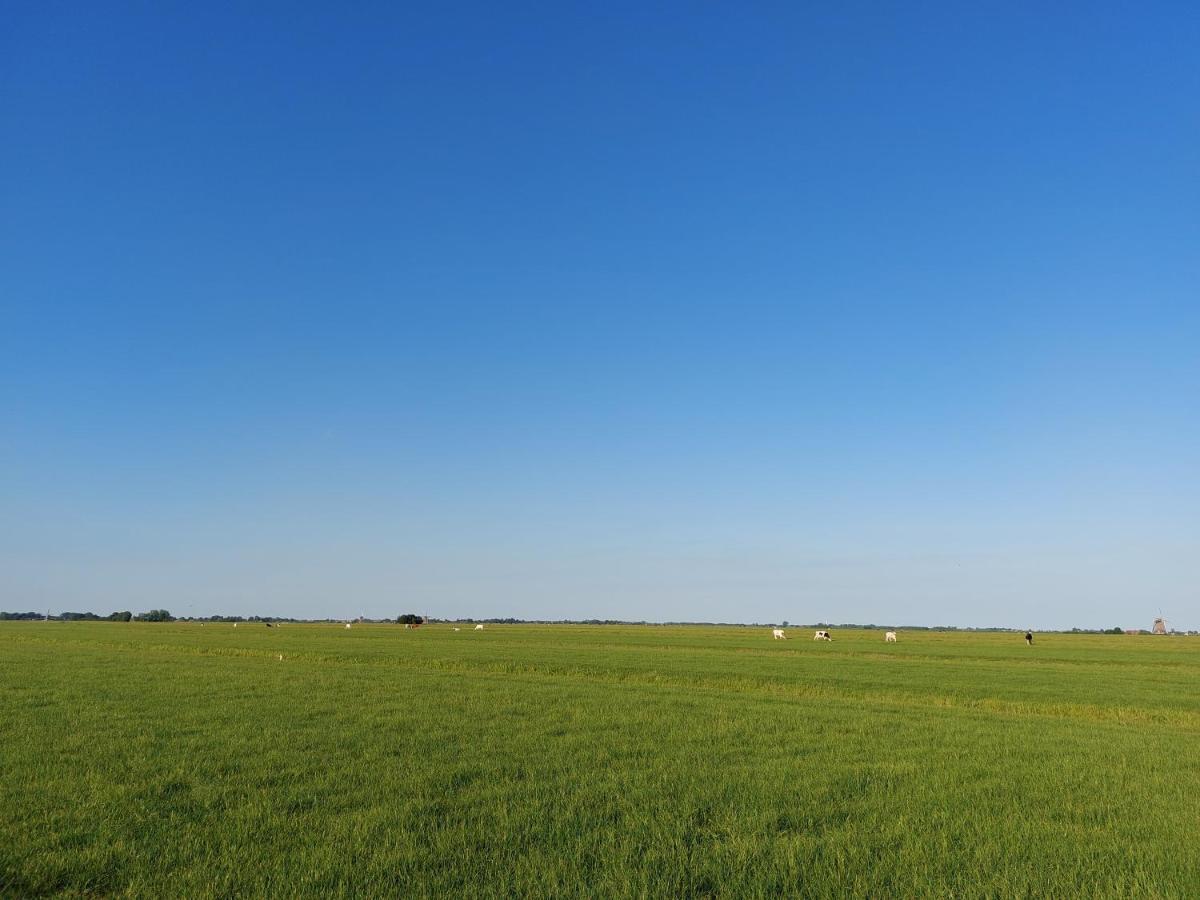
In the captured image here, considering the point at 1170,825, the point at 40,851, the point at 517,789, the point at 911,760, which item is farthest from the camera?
the point at 911,760

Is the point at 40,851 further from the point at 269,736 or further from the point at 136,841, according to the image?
the point at 269,736

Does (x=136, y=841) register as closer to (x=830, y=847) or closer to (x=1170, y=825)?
(x=830, y=847)

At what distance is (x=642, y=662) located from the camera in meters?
45.8

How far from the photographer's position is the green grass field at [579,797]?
8.13m

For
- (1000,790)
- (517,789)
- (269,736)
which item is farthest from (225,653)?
(1000,790)

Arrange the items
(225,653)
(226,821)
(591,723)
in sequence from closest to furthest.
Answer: (226,821) → (591,723) → (225,653)

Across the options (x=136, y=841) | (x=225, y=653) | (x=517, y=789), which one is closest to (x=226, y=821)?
(x=136, y=841)

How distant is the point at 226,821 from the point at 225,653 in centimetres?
5110

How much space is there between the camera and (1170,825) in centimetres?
1066

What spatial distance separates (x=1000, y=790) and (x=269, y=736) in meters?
14.5

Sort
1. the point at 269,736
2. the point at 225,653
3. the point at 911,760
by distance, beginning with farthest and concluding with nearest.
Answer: the point at 225,653
the point at 269,736
the point at 911,760

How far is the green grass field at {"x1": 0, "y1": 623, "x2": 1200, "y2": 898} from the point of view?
26.7ft

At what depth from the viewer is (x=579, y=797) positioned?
11.5 meters

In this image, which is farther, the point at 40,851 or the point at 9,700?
the point at 9,700
